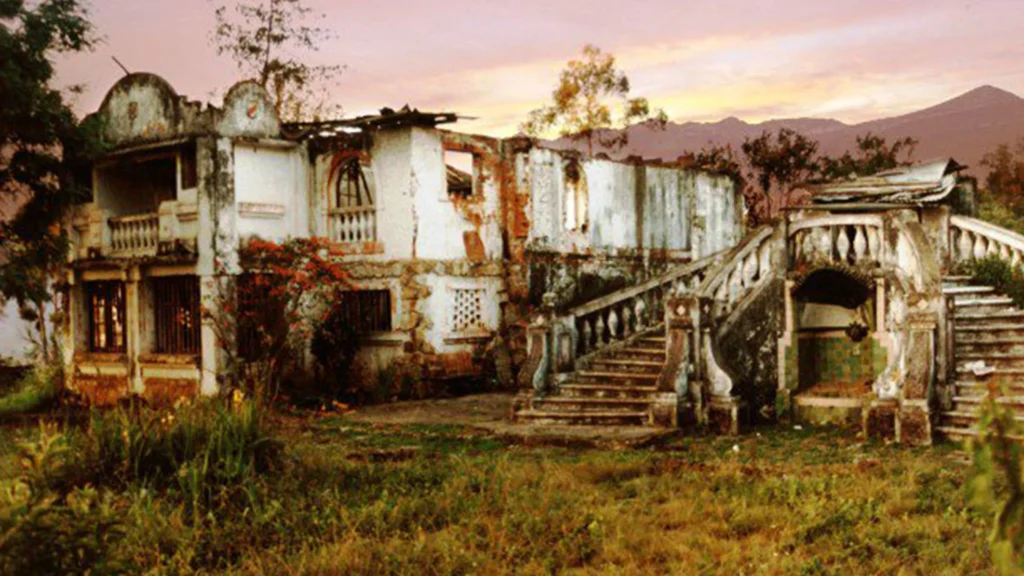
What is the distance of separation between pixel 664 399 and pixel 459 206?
8.33 m

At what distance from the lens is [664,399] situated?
1328 cm

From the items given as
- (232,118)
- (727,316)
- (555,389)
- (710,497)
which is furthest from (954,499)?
(232,118)

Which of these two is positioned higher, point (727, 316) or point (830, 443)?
point (727, 316)

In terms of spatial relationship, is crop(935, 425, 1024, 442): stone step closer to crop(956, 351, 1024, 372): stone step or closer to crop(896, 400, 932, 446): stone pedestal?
crop(896, 400, 932, 446): stone pedestal

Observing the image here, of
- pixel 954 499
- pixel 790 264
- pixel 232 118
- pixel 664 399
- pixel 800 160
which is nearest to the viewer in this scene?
pixel 954 499

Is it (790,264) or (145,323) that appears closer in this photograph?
(790,264)

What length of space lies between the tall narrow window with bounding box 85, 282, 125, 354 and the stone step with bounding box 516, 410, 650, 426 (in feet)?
37.6

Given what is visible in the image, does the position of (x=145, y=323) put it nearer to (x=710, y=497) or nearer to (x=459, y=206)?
(x=459, y=206)

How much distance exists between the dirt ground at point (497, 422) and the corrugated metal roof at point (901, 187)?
6432mm

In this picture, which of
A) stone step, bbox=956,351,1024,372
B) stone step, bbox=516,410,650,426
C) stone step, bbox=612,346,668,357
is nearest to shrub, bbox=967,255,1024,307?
stone step, bbox=956,351,1024,372

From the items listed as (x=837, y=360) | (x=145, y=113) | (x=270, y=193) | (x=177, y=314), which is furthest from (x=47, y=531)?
(x=145, y=113)

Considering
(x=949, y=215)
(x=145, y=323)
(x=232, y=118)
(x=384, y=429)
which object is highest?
(x=232, y=118)

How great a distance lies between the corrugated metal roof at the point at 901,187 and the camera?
1608cm

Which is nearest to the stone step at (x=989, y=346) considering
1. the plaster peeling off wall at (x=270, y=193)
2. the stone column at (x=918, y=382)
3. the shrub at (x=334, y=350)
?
the stone column at (x=918, y=382)
